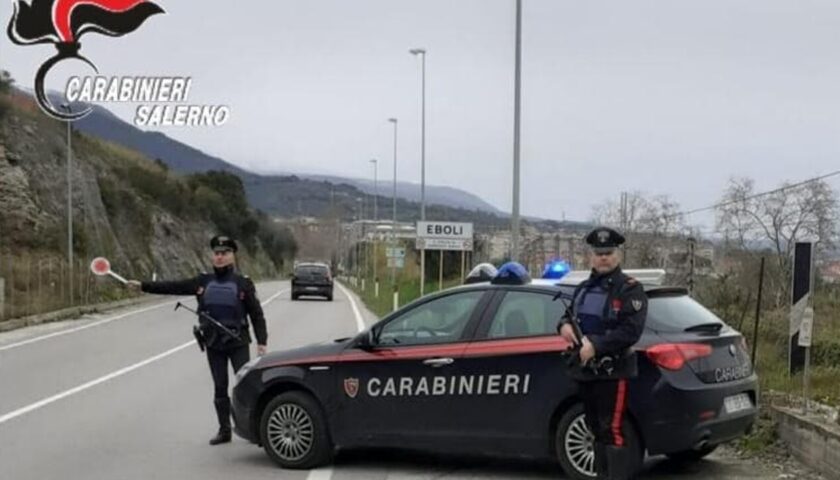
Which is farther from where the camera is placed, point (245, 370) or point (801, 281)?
point (801, 281)

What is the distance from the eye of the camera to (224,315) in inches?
357

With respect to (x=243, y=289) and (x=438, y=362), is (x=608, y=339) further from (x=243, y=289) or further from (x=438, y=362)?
(x=243, y=289)

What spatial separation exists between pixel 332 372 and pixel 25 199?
128 feet

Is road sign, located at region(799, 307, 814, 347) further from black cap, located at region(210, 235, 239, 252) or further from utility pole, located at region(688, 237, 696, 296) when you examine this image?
black cap, located at region(210, 235, 239, 252)

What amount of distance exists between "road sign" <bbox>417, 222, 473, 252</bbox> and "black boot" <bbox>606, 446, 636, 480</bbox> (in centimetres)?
2143

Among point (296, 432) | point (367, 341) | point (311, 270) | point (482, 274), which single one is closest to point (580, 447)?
point (367, 341)

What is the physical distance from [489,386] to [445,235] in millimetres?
20578

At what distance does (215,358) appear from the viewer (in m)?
9.19

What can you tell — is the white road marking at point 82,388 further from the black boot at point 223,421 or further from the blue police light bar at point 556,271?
the blue police light bar at point 556,271

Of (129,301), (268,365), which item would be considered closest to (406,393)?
(268,365)

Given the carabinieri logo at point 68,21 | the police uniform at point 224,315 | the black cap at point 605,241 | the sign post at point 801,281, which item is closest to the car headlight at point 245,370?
the police uniform at point 224,315

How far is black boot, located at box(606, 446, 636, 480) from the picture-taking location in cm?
647

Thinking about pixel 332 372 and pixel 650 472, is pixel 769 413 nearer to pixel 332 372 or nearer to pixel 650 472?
pixel 650 472

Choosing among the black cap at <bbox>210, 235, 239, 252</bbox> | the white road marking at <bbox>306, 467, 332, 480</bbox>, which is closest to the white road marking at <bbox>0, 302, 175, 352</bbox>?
the black cap at <bbox>210, 235, 239, 252</bbox>
